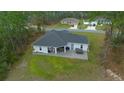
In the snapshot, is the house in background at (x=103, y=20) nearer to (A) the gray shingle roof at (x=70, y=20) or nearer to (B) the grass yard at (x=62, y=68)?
(B) the grass yard at (x=62, y=68)

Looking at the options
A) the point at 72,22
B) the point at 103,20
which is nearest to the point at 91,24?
the point at 103,20

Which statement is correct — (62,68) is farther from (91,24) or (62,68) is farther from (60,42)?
(91,24)

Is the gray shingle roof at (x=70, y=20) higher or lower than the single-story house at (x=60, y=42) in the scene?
higher

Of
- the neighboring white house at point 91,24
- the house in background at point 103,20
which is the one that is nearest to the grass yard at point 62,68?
the neighboring white house at point 91,24

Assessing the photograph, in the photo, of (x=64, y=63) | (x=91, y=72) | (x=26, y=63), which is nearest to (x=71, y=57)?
(x=64, y=63)

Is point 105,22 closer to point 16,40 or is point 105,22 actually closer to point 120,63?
point 120,63
